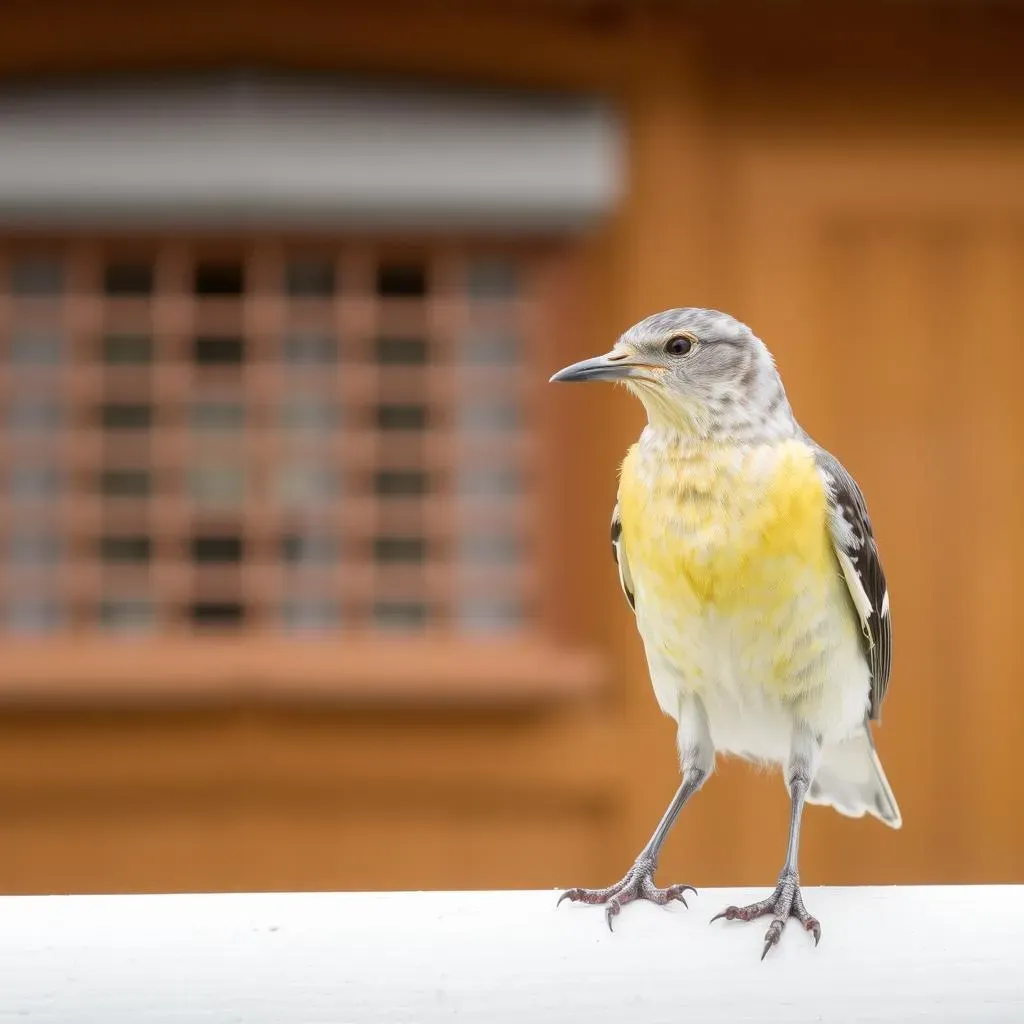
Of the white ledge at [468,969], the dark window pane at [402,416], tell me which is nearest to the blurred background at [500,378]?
the dark window pane at [402,416]

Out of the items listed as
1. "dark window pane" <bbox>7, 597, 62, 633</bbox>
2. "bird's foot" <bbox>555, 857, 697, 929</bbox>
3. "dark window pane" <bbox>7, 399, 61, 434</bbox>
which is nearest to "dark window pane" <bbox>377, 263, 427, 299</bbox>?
"dark window pane" <bbox>7, 399, 61, 434</bbox>

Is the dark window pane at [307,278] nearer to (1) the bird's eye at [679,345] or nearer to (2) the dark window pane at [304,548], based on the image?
(2) the dark window pane at [304,548]

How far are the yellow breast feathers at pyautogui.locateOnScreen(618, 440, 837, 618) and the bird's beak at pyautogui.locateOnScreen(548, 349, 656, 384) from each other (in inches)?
4.2

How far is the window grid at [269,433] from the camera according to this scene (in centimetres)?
397

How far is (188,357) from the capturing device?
4152mm

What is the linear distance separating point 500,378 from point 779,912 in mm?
3052

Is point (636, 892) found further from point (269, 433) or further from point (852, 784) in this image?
point (269, 433)

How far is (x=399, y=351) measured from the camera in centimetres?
424

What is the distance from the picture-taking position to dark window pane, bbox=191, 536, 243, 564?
426 cm

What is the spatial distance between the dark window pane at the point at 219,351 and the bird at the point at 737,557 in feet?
9.42

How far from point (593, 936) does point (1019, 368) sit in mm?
3405

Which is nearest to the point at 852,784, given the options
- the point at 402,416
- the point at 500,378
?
the point at 500,378

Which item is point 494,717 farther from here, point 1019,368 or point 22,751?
point 1019,368

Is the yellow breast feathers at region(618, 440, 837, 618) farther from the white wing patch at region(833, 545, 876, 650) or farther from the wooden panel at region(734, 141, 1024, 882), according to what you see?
the wooden panel at region(734, 141, 1024, 882)
